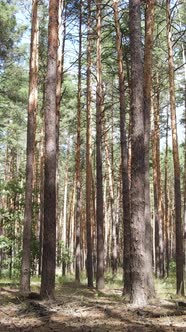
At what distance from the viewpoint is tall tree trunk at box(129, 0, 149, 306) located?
262 inches

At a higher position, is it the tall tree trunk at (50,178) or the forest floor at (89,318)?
the tall tree trunk at (50,178)

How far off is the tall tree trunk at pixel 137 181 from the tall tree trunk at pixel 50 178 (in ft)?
5.79

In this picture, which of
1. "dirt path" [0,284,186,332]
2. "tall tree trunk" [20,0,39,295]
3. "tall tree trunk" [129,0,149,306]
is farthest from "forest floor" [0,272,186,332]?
"tall tree trunk" [20,0,39,295]

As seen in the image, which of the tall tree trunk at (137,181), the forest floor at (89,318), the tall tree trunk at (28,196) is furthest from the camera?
the tall tree trunk at (28,196)

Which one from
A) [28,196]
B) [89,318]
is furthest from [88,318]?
[28,196]

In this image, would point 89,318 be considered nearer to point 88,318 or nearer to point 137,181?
point 88,318

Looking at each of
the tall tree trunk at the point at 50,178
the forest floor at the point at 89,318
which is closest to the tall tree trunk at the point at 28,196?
the tall tree trunk at the point at 50,178

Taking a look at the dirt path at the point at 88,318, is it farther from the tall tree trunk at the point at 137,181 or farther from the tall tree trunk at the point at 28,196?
the tall tree trunk at the point at 28,196

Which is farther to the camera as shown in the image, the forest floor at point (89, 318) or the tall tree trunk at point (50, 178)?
the tall tree trunk at point (50, 178)

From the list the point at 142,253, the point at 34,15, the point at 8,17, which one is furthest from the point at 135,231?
the point at 8,17

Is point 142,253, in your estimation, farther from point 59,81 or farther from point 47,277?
point 59,81

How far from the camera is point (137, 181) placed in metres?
6.91

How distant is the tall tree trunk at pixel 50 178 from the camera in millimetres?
7711

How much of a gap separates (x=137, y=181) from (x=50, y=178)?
192 centimetres
